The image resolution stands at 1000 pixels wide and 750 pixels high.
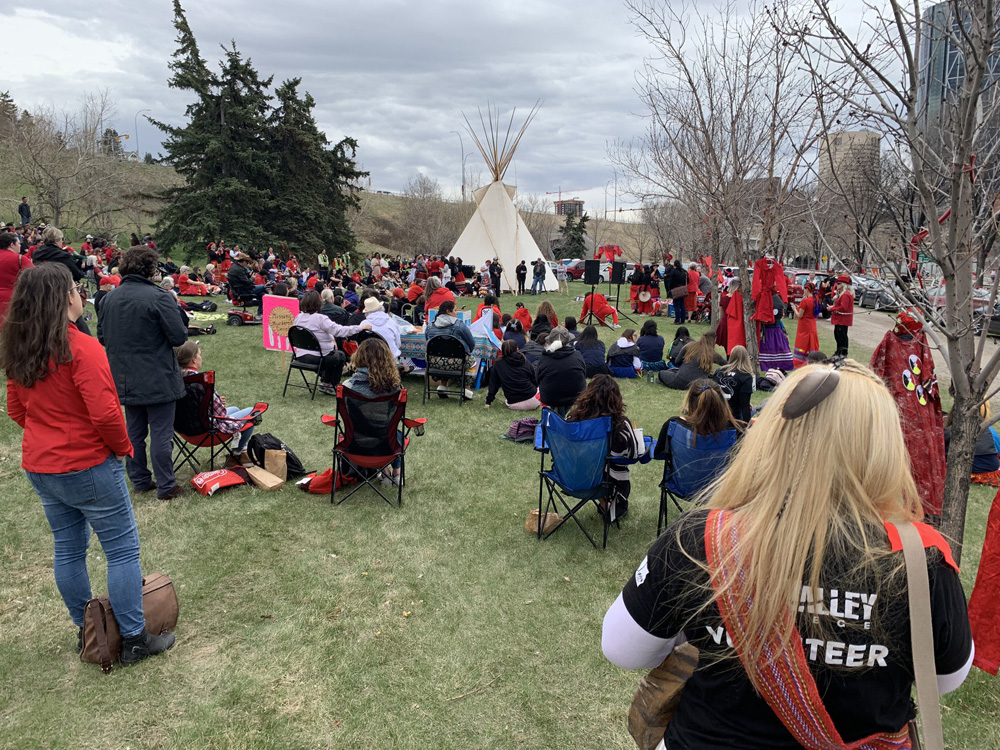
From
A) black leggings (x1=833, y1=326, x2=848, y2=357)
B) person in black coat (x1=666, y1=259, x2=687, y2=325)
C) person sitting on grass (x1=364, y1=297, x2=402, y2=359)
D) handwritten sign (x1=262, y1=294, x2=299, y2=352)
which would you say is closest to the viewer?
person sitting on grass (x1=364, y1=297, x2=402, y2=359)

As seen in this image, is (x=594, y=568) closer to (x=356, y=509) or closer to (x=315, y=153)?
(x=356, y=509)

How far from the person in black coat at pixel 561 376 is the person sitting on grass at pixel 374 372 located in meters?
2.26

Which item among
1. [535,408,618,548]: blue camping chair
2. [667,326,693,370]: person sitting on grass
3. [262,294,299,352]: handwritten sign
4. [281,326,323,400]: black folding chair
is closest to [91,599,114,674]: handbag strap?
[535,408,618,548]: blue camping chair

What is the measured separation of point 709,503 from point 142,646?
10.5 ft

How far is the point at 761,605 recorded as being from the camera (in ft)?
3.87

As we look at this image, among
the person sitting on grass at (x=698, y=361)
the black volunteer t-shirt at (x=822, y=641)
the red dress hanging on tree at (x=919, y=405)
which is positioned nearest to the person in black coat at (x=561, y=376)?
the person sitting on grass at (x=698, y=361)

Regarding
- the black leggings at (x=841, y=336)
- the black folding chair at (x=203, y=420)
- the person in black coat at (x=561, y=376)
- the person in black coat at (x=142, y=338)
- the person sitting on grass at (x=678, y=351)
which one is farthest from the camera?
the black leggings at (x=841, y=336)

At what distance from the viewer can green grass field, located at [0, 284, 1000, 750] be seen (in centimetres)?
296

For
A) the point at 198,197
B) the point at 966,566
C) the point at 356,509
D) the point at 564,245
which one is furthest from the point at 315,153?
the point at 966,566

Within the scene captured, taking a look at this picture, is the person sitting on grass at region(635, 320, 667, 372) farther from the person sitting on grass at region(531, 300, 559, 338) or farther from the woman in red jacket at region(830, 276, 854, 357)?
the woman in red jacket at region(830, 276, 854, 357)

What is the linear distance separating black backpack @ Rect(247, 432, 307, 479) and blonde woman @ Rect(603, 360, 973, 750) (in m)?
5.17

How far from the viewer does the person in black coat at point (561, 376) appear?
7.22 metres

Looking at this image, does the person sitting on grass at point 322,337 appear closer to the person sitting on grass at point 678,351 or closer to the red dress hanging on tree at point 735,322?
the person sitting on grass at point 678,351

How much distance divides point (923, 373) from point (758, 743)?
4863mm
